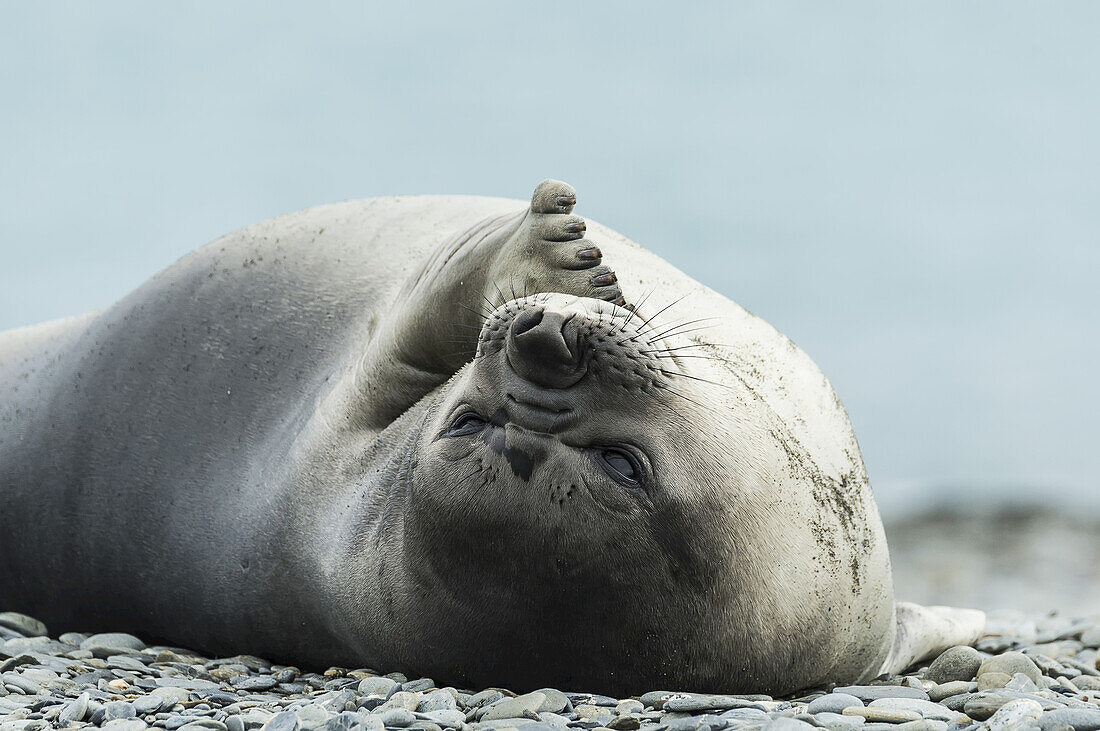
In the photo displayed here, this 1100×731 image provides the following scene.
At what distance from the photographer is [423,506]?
2936 millimetres

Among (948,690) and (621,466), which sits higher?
(621,466)

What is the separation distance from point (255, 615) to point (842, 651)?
1742 mm

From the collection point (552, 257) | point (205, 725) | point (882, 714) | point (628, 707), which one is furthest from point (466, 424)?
point (882, 714)

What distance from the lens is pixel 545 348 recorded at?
2793mm

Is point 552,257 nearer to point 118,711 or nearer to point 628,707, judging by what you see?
point 628,707

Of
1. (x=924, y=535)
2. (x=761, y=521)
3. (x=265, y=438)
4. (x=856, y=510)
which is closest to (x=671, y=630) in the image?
(x=761, y=521)

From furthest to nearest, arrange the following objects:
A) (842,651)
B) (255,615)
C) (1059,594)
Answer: (1059,594) → (255,615) → (842,651)

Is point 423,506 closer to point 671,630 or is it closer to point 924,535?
point 671,630

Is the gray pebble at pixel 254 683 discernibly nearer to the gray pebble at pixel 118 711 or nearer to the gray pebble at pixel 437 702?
the gray pebble at pixel 118 711

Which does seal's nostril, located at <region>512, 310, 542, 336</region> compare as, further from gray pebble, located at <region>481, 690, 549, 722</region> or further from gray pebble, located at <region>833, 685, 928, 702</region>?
gray pebble, located at <region>833, 685, 928, 702</region>

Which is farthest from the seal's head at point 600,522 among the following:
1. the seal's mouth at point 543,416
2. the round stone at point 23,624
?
the round stone at point 23,624

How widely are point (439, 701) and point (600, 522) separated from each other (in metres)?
0.57

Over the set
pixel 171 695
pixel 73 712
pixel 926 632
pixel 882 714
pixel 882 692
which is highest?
pixel 926 632

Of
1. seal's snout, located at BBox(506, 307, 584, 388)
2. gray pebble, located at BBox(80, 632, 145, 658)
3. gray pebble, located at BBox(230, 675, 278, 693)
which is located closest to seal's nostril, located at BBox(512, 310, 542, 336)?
seal's snout, located at BBox(506, 307, 584, 388)
